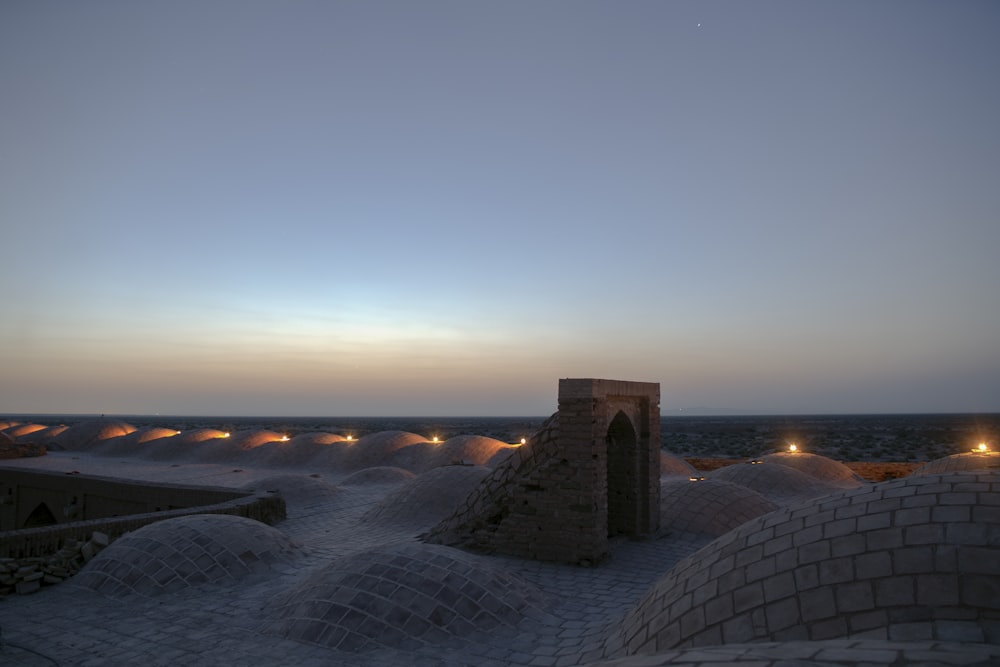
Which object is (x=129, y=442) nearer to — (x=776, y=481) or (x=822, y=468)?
(x=776, y=481)

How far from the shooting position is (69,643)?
7.03m

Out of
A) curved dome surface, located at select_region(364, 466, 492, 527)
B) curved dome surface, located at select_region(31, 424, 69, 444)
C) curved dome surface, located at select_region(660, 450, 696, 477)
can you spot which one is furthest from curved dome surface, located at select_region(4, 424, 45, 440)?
curved dome surface, located at select_region(660, 450, 696, 477)

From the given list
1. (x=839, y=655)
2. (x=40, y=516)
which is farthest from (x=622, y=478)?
(x=40, y=516)

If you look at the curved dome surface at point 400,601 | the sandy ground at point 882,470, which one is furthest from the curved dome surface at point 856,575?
the sandy ground at point 882,470

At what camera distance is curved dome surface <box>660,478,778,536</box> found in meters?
12.7

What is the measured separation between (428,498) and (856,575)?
37.7 ft

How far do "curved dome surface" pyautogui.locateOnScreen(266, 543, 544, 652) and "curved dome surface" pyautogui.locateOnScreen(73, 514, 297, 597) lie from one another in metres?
1.92

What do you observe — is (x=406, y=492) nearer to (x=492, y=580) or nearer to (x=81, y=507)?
(x=492, y=580)

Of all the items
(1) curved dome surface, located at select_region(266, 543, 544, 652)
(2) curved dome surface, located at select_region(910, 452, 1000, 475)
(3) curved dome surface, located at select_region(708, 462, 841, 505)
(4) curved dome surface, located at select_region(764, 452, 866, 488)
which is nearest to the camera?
(1) curved dome surface, located at select_region(266, 543, 544, 652)

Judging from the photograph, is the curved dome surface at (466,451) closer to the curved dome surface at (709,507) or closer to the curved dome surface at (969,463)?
the curved dome surface at (709,507)

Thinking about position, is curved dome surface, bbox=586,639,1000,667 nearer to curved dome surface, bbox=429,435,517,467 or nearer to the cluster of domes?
the cluster of domes

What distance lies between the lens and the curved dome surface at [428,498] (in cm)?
1438

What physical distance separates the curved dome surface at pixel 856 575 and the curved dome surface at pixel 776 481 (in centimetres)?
1283

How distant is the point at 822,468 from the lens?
68.4 ft
